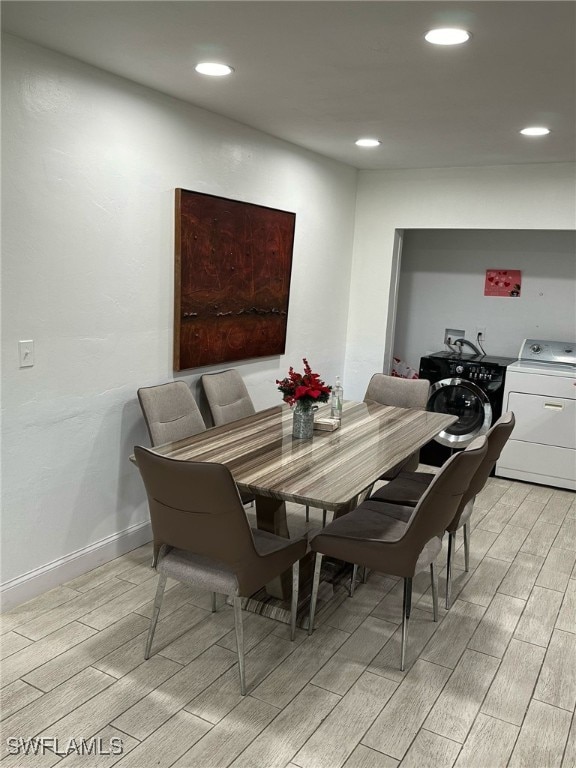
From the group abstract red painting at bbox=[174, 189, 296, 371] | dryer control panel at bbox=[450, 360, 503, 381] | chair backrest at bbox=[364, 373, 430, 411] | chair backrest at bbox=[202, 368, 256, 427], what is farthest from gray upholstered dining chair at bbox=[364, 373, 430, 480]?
dryer control panel at bbox=[450, 360, 503, 381]

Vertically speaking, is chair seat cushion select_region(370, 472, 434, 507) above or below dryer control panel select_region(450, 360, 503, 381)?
below

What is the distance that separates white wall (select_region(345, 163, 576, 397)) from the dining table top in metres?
1.74

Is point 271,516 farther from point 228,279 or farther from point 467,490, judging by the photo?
point 228,279

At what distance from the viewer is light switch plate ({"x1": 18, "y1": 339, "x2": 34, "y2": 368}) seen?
2756 mm

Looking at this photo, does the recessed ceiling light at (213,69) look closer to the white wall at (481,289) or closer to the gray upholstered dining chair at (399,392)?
the gray upholstered dining chair at (399,392)

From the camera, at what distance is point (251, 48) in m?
2.48

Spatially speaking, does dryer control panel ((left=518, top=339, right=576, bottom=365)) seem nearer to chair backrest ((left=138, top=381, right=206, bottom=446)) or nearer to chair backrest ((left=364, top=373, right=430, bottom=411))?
chair backrest ((left=364, top=373, right=430, bottom=411))

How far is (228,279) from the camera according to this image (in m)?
3.92

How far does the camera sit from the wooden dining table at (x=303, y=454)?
97.9 inches

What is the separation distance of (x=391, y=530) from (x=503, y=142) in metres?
2.52

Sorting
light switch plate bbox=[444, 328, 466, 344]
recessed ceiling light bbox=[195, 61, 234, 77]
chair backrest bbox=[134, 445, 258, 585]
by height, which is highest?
recessed ceiling light bbox=[195, 61, 234, 77]

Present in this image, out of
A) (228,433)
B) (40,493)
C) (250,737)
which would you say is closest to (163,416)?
(228,433)

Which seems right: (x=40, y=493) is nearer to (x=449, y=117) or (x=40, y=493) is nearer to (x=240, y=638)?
(x=240, y=638)

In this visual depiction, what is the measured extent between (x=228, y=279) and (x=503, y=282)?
2687 millimetres
